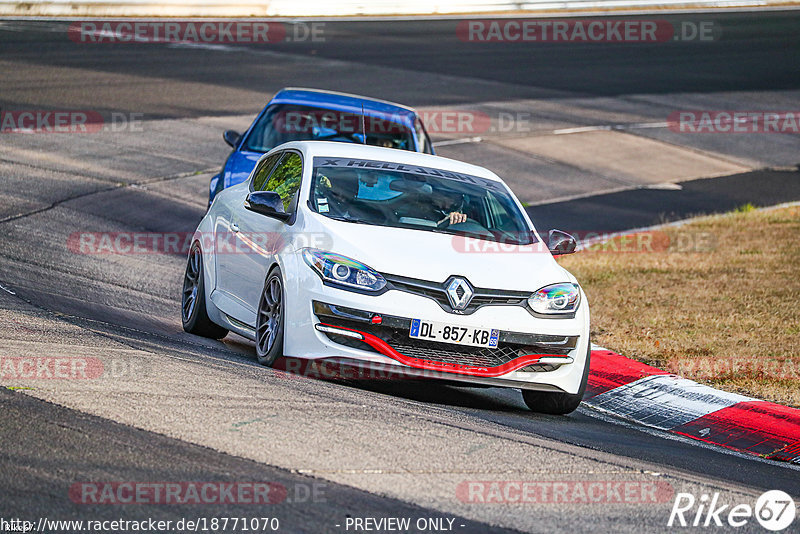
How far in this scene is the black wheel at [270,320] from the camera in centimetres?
786

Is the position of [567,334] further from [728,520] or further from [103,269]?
[103,269]

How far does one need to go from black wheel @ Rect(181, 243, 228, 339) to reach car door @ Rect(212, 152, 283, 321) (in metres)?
0.28

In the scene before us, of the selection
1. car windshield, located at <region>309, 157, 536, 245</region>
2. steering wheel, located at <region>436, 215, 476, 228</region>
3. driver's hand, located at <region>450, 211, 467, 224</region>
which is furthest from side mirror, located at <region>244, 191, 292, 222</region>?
driver's hand, located at <region>450, 211, 467, 224</region>

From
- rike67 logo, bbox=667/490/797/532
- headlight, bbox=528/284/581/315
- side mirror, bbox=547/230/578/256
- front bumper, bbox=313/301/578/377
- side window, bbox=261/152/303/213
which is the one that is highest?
side window, bbox=261/152/303/213

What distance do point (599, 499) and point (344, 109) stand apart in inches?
350

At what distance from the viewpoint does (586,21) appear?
38656 millimetres

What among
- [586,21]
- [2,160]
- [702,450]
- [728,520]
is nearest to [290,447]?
[728,520]

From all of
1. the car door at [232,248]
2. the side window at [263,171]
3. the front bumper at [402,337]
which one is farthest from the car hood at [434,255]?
the side window at [263,171]

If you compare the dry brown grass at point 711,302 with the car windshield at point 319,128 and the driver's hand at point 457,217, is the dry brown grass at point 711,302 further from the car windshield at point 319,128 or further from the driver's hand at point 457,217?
the car windshield at point 319,128

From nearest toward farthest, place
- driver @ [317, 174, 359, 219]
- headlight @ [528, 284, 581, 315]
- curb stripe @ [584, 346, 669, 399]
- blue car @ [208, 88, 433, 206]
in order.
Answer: headlight @ [528, 284, 581, 315] < driver @ [317, 174, 359, 219] < curb stripe @ [584, 346, 669, 399] < blue car @ [208, 88, 433, 206]

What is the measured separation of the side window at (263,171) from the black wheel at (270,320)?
1577 mm

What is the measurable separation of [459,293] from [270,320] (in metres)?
1.34

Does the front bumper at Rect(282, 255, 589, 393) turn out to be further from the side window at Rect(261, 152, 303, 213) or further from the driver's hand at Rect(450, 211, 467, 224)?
the driver's hand at Rect(450, 211, 467, 224)

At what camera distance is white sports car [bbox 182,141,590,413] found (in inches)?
297
